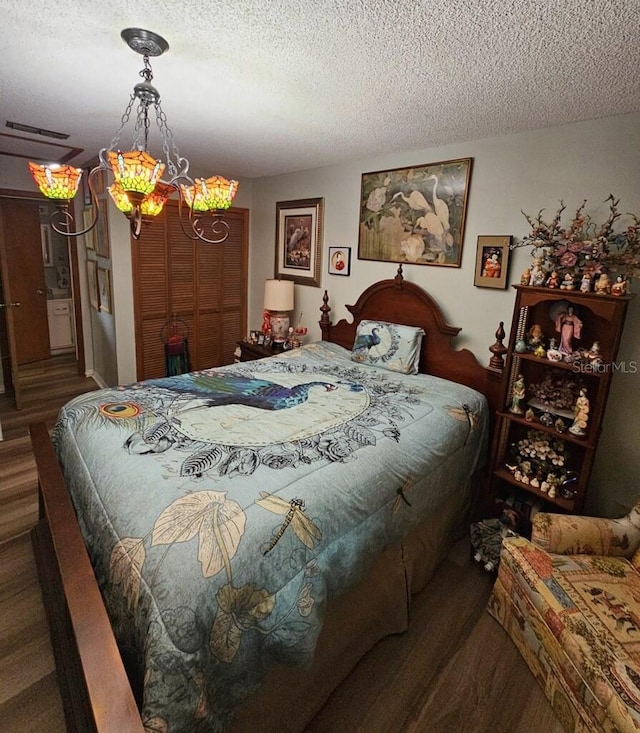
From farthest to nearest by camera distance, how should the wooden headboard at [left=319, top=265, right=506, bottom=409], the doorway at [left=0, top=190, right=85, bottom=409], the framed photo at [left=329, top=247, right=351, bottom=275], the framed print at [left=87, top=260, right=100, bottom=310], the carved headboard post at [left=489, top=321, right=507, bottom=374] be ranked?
1. the doorway at [left=0, top=190, right=85, bottom=409]
2. the framed print at [left=87, top=260, right=100, bottom=310]
3. the framed photo at [left=329, top=247, right=351, bottom=275]
4. the wooden headboard at [left=319, top=265, right=506, bottom=409]
5. the carved headboard post at [left=489, top=321, right=507, bottom=374]

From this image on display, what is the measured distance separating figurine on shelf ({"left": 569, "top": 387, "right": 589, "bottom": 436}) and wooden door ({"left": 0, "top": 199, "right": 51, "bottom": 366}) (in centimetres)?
553

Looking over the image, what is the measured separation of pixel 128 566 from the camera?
1.20 meters

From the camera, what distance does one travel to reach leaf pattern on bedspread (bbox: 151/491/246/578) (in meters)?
1.19

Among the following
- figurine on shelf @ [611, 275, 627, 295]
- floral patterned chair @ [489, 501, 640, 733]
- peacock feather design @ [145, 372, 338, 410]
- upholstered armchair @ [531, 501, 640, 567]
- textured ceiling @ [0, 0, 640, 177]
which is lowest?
floral patterned chair @ [489, 501, 640, 733]

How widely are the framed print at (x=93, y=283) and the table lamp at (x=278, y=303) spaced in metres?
1.98

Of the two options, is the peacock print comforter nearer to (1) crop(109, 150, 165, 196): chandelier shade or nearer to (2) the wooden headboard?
(2) the wooden headboard

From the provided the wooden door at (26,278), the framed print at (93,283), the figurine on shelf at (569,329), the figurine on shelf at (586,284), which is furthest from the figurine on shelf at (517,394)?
the wooden door at (26,278)

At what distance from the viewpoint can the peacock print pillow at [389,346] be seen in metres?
2.92

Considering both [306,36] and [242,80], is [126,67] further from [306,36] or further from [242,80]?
[306,36]

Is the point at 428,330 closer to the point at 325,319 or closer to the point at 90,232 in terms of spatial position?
the point at 325,319

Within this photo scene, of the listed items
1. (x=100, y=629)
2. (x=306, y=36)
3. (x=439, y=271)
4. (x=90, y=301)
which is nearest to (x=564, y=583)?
(x=100, y=629)

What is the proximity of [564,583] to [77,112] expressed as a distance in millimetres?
3440

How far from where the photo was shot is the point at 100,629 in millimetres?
1052

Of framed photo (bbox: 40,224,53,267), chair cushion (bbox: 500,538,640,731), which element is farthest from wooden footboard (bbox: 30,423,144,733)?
framed photo (bbox: 40,224,53,267)
